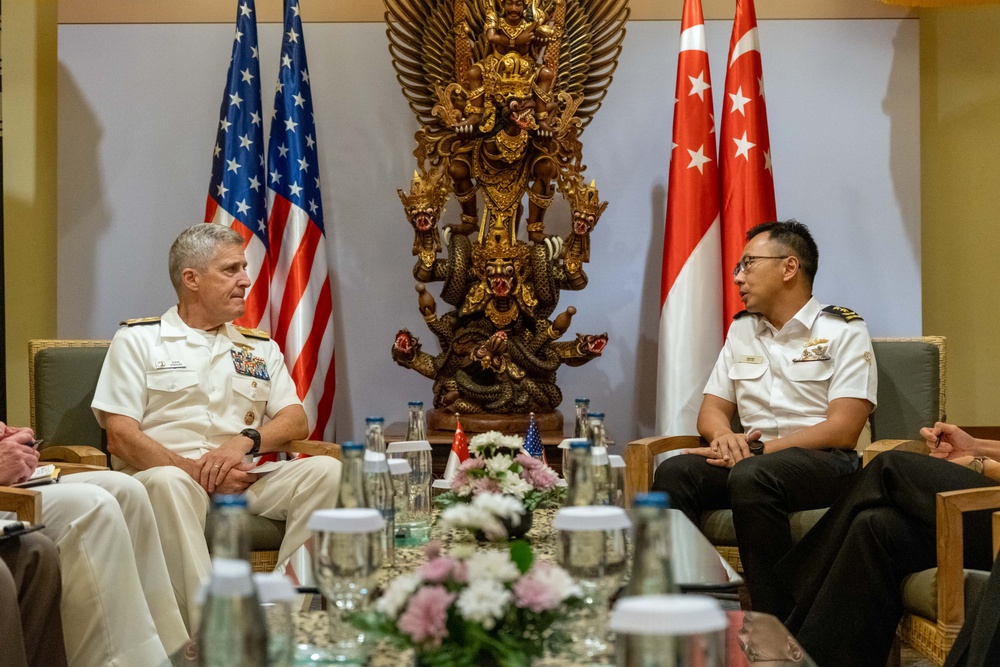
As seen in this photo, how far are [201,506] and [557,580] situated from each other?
177cm

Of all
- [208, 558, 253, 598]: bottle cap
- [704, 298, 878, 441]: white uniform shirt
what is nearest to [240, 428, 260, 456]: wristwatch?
[704, 298, 878, 441]: white uniform shirt

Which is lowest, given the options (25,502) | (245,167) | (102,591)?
(102,591)

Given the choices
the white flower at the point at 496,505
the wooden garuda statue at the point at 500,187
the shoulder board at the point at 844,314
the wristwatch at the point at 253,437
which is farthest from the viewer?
the wooden garuda statue at the point at 500,187

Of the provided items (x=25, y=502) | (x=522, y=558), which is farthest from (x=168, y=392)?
(x=522, y=558)

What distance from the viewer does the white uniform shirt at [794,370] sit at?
10.8 ft

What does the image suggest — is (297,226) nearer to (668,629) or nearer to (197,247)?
(197,247)

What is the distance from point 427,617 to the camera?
4.14 feet

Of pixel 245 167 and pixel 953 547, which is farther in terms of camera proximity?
pixel 245 167

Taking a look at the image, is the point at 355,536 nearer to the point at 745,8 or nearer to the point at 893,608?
the point at 893,608

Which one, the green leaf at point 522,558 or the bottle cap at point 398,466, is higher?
the bottle cap at point 398,466

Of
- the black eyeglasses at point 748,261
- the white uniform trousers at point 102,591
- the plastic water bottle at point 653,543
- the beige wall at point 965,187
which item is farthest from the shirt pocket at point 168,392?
the beige wall at point 965,187

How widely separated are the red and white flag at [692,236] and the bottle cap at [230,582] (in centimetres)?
307

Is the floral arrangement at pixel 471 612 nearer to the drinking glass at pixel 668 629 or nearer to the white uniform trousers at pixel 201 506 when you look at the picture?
the drinking glass at pixel 668 629

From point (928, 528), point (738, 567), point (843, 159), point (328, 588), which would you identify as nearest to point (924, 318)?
point (843, 159)
